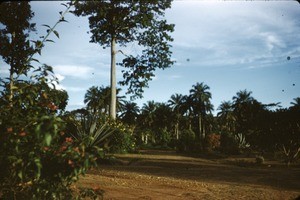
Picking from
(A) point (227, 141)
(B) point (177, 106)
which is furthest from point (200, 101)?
(A) point (227, 141)

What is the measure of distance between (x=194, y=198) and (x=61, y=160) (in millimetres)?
4727

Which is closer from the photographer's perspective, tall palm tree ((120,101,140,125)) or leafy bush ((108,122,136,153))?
leafy bush ((108,122,136,153))

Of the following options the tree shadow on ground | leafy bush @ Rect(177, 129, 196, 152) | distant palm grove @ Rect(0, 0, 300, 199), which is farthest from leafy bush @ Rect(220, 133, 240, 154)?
the tree shadow on ground

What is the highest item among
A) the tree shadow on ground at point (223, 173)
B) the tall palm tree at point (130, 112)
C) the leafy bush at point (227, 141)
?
the tall palm tree at point (130, 112)

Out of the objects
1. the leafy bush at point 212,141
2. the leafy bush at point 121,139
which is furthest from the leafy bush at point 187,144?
the leafy bush at point 121,139

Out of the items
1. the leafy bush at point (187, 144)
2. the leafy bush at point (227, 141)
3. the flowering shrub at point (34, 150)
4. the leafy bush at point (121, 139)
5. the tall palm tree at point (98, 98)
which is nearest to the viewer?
the flowering shrub at point (34, 150)

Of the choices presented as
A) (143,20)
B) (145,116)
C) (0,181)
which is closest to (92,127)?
(143,20)

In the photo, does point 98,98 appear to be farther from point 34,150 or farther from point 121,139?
point 34,150

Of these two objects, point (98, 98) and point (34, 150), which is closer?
point (34, 150)

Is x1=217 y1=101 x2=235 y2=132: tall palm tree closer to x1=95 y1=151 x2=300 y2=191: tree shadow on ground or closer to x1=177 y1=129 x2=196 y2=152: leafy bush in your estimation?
x1=177 y1=129 x2=196 y2=152: leafy bush

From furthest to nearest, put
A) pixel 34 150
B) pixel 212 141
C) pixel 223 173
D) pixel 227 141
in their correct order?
pixel 227 141, pixel 212 141, pixel 223 173, pixel 34 150

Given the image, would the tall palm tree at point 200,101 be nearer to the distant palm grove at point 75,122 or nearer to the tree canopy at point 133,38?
the distant palm grove at point 75,122

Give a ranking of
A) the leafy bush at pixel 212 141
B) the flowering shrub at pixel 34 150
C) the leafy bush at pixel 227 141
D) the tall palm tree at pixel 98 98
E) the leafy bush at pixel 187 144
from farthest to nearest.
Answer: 1. the tall palm tree at pixel 98 98
2. the leafy bush at pixel 212 141
3. the leafy bush at pixel 227 141
4. the leafy bush at pixel 187 144
5. the flowering shrub at pixel 34 150

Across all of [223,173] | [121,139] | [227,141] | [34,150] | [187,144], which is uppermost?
[34,150]
